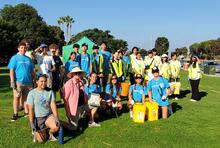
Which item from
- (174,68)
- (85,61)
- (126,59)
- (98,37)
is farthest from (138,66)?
(98,37)

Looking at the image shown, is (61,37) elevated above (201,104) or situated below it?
above

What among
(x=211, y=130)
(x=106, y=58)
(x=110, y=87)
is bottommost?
(x=211, y=130)

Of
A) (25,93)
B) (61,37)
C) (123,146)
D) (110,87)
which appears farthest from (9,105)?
(61,37)

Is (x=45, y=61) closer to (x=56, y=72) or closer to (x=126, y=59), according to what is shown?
(x=56, y=72)

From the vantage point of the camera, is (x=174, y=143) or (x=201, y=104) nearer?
(x=174, y=143)

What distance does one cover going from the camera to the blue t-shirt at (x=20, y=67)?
957cm

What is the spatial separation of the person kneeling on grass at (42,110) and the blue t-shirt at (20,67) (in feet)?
5.69

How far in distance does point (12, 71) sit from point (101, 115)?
2.76m

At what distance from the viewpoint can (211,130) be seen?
9.50 meters

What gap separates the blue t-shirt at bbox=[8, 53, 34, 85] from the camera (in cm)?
957


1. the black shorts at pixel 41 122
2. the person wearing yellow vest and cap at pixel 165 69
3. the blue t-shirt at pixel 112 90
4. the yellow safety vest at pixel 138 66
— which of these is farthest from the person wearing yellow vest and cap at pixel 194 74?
the black shorts at pixel 41 122

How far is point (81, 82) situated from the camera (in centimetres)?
931

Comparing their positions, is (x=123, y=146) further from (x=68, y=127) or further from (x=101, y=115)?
(x=101, y=115)

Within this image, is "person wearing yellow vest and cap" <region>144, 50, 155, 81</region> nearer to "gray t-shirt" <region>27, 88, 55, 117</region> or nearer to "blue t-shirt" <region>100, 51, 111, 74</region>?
"blue t-shirt" <region>100, 51, 111, 74</region>
